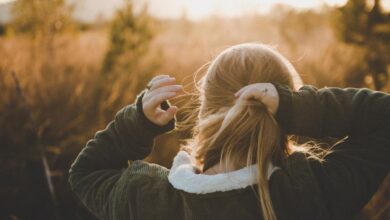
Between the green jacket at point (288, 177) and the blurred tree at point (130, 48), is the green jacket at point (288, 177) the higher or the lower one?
the higher one

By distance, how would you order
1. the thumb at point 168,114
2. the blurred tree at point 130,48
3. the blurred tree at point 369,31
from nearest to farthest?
1. the thumb at point 168,114
2. the blurred tree at point 130,48
3. the blurred tree at point 369,31

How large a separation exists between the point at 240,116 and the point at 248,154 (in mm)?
99

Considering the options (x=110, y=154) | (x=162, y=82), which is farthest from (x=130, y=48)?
(x=162, y=82)

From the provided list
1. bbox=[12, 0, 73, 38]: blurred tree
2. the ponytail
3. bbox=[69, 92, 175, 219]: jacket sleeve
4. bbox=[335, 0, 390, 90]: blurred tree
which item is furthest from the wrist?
bbox=[12, 0, 73, 38]: blurred tree

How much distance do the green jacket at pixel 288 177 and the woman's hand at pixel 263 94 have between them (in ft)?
0.06

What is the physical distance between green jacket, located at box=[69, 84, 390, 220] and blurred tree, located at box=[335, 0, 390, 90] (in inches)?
212

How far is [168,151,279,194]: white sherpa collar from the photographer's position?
1063 mm

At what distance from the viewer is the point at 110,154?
127 cm

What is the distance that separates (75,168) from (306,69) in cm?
580

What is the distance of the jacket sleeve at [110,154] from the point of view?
3.97 feet

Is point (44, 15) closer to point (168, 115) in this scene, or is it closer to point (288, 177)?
point (168, 115)

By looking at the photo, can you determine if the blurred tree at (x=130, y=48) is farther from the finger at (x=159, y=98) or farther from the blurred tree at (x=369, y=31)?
the finger at (x=159, y=98)

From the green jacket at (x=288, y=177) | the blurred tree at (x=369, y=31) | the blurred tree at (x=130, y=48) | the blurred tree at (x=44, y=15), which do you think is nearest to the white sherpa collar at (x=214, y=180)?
the green jacket at (x=288, y=177)

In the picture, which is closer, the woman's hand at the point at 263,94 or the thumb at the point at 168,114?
the woman's hand at the point at 263,94
